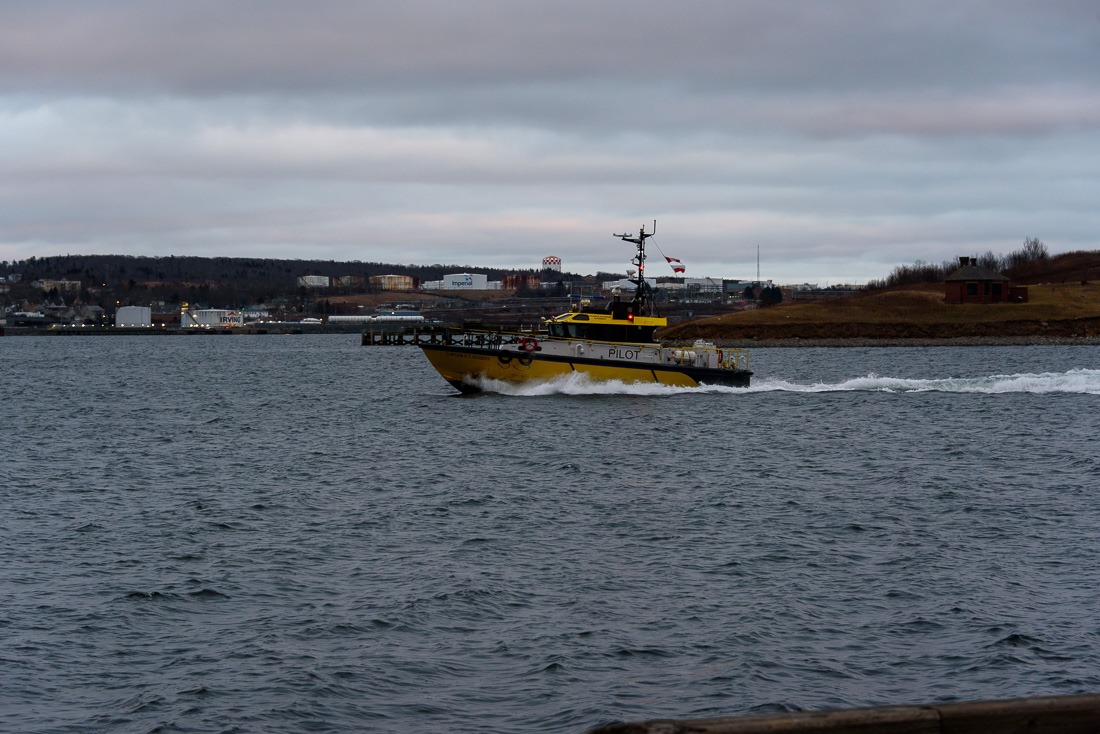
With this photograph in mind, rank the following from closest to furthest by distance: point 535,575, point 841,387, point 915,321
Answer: point 535,575, point 841,387, point 915,321

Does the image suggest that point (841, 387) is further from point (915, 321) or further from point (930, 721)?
point (915, 321)

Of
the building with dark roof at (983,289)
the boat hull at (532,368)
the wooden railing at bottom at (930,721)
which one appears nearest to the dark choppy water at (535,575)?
the wooden railing at bottom at (930,721)

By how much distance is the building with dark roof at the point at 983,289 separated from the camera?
148750 mm

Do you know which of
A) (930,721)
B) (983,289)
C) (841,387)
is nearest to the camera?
(930,721)

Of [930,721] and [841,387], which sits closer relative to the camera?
[930,721]

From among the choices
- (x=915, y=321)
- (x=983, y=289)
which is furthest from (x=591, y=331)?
(x=983, y=289)

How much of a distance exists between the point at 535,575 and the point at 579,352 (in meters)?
34.1

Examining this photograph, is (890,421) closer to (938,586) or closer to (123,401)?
(938,586)

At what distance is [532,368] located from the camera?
54.6 meters

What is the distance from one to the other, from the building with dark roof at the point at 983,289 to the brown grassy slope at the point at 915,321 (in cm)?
210

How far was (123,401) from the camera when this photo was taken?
66.7m

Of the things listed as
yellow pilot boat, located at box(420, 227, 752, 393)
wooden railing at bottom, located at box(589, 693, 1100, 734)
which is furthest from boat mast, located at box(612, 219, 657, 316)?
wooden railing at bottom, located at box(589, 693, 1100, 734)

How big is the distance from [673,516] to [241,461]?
16.6 m

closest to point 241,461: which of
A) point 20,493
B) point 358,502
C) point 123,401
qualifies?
point 20,493
